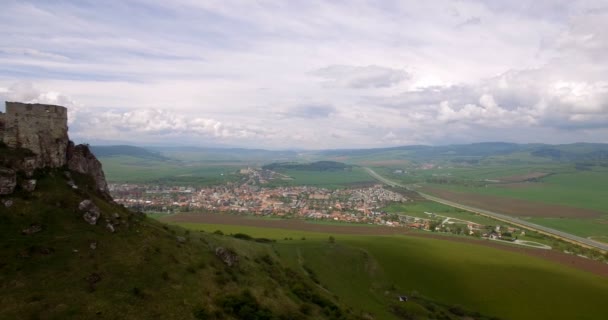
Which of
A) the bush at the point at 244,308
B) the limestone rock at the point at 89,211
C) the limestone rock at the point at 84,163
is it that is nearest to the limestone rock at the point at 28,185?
the limestone rock at the point at 89,211

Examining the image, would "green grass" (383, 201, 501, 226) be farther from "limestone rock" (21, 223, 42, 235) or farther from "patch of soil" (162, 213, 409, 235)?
"limestone rock" (21, 223, 42, 235)

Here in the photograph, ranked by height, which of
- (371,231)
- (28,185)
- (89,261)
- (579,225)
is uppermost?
(28,185)

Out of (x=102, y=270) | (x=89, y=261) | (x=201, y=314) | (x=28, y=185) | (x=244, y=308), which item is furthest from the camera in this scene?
(x=28, y=185)

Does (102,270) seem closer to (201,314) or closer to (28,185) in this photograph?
(201,314)

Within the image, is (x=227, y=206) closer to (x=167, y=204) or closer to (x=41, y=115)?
(x=167, y=204)

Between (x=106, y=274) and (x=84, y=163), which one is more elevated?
(x=84, y=163)

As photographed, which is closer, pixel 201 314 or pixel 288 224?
pixel 201 314

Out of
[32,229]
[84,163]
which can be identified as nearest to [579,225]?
[84,163]
